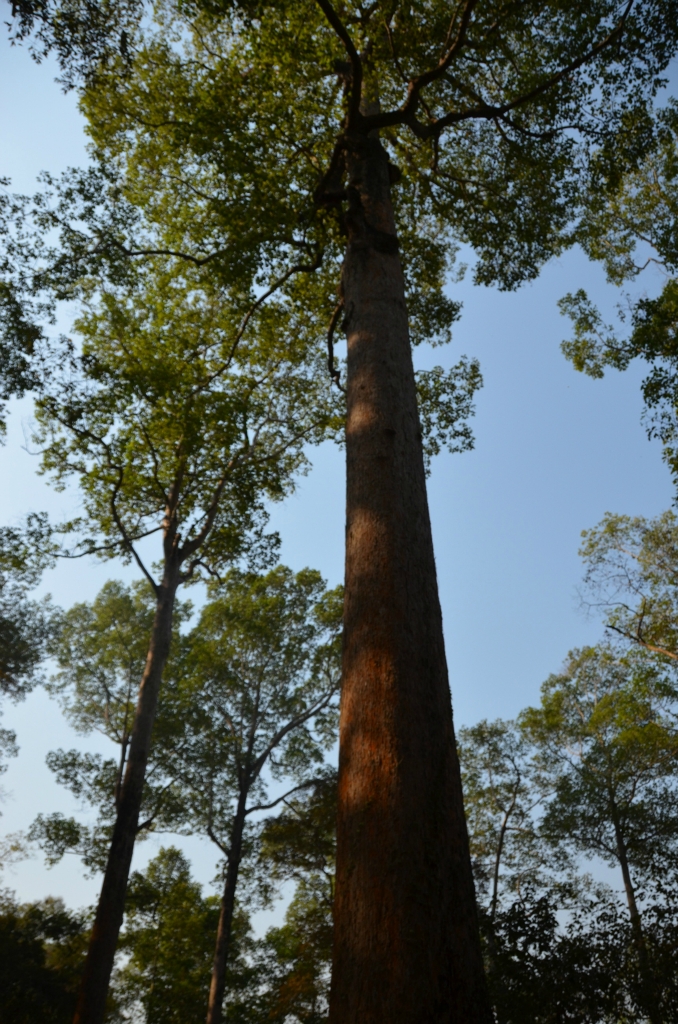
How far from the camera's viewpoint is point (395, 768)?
7.73 feet

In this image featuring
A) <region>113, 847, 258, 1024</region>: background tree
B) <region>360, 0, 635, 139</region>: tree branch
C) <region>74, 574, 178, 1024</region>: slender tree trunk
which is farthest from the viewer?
<region>113, 847, 258, 1024</region>: background tree

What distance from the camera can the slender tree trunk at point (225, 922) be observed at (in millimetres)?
12617

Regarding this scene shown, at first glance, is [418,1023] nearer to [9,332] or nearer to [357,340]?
[357,340]

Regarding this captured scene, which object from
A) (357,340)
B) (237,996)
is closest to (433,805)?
(357,340)

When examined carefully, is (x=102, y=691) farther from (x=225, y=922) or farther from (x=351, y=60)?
(x=351, y=60)

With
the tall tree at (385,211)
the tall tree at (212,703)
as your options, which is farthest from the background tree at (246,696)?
the tall tree at (385,211)

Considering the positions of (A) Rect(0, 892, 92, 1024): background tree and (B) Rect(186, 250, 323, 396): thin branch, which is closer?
(B) Rect(186, 250, 323, 396): thin branch

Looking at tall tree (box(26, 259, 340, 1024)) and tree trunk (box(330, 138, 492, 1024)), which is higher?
tall tree (box(26, 259, 340, 1024))

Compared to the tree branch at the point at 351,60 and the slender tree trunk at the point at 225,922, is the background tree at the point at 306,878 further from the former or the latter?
the tree branch at the point at 351,60

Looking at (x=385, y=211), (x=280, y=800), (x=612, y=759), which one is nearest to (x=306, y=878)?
(x=280, y=800)

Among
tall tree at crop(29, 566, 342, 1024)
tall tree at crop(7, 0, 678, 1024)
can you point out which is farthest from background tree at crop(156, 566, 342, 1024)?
tall tree at crop(7, 0, 678, 1024)

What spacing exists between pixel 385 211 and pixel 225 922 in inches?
567

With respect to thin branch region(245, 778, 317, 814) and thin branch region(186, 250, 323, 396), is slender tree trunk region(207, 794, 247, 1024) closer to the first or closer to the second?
thin branch region(245, 778, 317, 814)

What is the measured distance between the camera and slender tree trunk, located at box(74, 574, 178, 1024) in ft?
22.6
